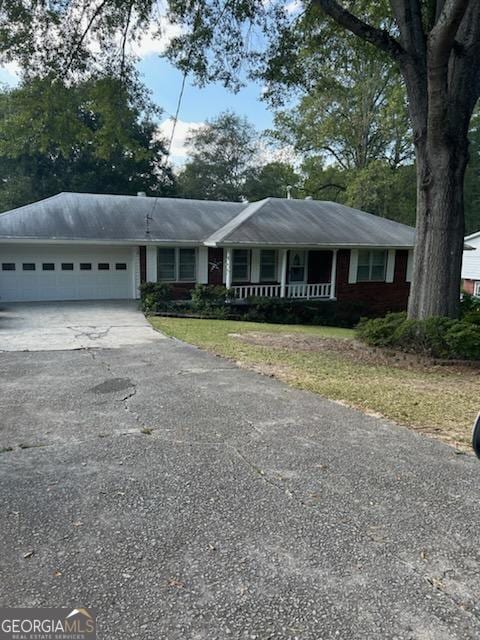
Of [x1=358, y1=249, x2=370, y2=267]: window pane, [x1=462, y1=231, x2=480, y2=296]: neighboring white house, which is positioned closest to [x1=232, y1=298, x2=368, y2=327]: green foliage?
[x1=358, y1=249, x2=370, y2=267]: window pane

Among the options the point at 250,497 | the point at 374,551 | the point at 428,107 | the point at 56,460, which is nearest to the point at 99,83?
the point at 428,107

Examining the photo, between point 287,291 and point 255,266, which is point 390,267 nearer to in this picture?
point 287,291

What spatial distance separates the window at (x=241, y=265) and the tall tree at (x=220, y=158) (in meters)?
22.4

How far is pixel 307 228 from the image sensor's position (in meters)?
19.1

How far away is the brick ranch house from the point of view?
1680 centimetres

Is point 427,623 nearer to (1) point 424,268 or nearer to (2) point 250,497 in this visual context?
(2) point 250,497

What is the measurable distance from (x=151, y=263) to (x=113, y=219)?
8.38ft

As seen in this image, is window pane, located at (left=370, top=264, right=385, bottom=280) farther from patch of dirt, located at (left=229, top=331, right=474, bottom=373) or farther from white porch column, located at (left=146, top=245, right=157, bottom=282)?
white porch column, located at (left=146, top=245, right=157, bottom=282)

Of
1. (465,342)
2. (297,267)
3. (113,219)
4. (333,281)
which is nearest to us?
(465,342)

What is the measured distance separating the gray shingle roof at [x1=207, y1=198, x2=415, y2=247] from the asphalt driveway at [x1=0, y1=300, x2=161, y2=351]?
477 cm

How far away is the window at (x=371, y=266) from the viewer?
65.1ft

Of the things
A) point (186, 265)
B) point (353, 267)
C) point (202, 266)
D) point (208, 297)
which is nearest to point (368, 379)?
point (208, 297)

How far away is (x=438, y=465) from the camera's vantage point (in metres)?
4.02

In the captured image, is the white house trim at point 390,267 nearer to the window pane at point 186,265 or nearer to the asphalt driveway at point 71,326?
the window pane at point 186,265
